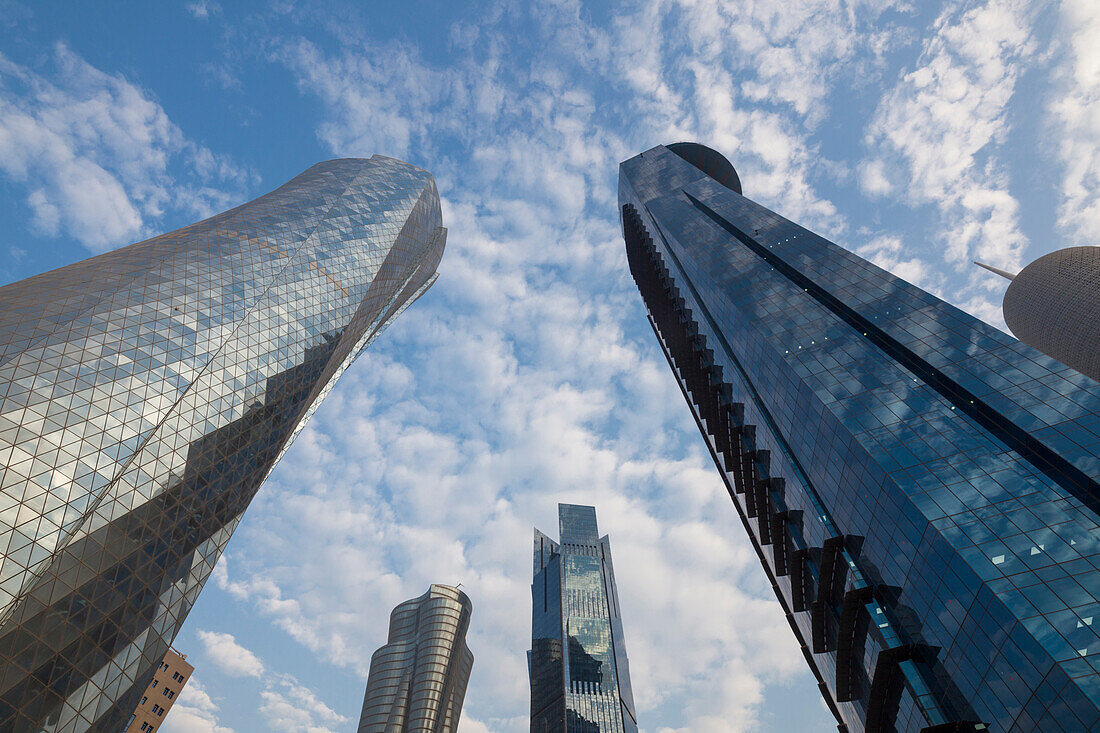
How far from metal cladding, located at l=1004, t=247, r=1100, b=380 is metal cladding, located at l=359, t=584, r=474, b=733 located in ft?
437

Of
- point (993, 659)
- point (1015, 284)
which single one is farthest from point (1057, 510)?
point (1015, 284)

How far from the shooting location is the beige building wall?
338 ft

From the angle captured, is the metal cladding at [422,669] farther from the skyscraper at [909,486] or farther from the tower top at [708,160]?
the tower top at [708,160]

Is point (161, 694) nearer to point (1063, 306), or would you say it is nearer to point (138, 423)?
point (138, 423)

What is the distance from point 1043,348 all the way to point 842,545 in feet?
201

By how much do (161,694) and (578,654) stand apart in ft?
333

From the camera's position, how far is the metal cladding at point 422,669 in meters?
132

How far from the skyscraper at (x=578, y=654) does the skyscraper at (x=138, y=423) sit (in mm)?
117619

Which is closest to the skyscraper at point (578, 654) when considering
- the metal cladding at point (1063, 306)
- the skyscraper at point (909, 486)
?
the skyscraper at point (909, 486)

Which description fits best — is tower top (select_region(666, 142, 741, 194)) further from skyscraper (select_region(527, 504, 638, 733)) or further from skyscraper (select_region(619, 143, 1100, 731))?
skyscraper (select_region(527, 504, 638, 733))

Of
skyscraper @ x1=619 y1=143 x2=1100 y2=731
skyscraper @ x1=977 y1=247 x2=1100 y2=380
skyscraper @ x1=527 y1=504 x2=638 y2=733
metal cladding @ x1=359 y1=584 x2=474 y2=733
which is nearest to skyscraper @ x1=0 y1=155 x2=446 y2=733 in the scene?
skyscraper @ x1=619 y1=143 x2=1100 y2=731

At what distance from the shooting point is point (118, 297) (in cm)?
6012

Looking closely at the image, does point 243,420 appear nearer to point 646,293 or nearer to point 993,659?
point 993,659

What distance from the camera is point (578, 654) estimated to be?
540ft
